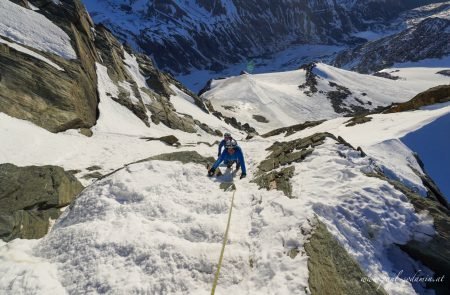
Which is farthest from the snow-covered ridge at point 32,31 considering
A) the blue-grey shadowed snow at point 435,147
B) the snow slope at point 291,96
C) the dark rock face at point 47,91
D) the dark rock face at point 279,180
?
the snow slope at point 291,96

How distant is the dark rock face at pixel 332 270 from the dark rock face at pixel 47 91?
17.7 m

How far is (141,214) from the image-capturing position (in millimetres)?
11469

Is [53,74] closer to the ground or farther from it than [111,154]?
farther from it

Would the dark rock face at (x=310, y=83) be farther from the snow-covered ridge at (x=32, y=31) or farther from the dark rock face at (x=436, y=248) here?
the dark rock face at (x=436, y=248)

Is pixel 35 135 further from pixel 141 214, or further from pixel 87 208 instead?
pixel 141 214

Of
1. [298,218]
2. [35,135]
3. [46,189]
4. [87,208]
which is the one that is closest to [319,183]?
[298,218]

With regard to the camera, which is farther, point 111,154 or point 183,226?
point 111,154

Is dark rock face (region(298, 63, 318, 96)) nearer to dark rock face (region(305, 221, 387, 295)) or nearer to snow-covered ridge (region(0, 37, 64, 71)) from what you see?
snow-covered ridge (region(0, 37, 64, 71))

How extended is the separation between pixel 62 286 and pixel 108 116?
2345cm

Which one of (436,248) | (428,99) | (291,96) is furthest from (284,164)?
(291,96)

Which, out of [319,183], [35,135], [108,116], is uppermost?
[319,183]

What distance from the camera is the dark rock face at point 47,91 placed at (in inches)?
808

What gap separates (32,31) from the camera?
1081 inches

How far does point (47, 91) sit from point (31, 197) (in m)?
13.2
